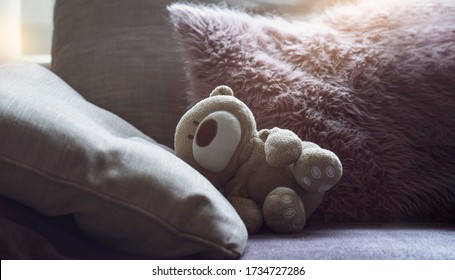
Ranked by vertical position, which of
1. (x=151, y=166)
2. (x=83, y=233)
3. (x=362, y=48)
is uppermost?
(x=362, y=48)

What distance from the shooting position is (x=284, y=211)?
31.0 inches

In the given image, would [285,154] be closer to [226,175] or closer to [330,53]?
[226,175]

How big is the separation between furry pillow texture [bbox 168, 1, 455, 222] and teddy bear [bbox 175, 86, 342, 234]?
4.3 inches

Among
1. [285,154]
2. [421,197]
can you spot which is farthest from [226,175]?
[421,197]

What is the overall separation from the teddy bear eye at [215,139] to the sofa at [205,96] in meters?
0.06

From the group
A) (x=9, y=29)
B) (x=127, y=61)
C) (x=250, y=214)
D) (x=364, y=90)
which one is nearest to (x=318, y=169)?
(x=250, y=214)

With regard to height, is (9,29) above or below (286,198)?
below

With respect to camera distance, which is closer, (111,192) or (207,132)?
(111,192)

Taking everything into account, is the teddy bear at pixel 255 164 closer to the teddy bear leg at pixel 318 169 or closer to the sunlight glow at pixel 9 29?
the teddy bear leg at pixel 318 169

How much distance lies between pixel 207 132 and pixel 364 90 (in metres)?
0.32

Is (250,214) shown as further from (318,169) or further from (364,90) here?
(364,90)

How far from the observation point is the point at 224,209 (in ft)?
2.22
